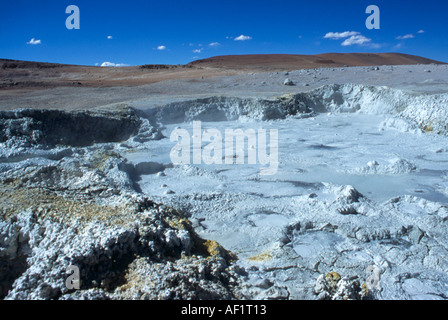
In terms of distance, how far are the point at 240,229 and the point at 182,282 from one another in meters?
0.93

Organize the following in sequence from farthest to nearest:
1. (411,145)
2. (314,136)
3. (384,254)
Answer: (314,136)
(411,145)
(384,254)

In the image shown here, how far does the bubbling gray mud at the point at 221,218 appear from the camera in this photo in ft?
5.95

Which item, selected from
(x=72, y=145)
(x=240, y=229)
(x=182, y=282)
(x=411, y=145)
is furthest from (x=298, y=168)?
(x=72, y=145)

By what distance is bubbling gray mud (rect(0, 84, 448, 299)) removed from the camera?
181cm

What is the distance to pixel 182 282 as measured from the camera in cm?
171

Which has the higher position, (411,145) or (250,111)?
(250,111)

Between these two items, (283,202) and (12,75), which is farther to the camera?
(12,75)

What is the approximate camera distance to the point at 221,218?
109 inches
